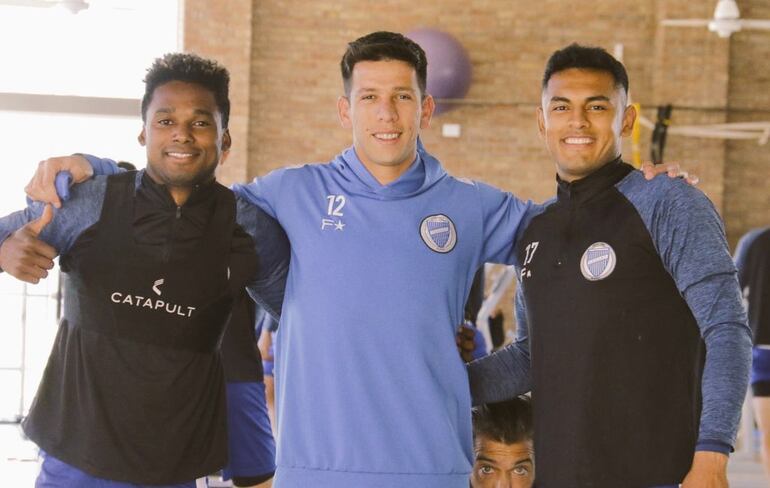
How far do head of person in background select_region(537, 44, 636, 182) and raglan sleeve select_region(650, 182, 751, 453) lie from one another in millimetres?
247

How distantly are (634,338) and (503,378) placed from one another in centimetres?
51

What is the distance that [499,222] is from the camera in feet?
8.26

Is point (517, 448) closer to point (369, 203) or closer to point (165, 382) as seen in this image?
point (369, 203)

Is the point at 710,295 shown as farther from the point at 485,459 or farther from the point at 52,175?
the point at 52,175

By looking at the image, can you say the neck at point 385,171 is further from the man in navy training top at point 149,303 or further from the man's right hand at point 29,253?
the man's right hand at point 29,253

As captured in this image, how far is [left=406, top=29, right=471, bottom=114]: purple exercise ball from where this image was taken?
9.55m

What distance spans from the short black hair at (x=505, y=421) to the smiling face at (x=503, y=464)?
0.05ft

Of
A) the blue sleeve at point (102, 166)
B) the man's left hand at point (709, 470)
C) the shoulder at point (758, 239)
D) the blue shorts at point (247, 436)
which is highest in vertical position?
the blue sleeve at point (102, 166)

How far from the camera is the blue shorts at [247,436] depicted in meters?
4.06

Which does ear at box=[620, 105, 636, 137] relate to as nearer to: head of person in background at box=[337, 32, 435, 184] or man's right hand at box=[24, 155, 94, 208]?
head of person in background at box=[337, 32, 435, 184]

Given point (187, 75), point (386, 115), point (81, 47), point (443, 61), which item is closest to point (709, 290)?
point (386, 115)

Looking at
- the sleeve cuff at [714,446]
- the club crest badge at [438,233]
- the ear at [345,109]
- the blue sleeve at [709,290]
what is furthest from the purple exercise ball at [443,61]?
the sleeve cuff at [714,446]

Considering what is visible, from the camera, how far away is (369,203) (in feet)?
7.93

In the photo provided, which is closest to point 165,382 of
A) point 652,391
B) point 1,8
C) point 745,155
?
point 652,391
